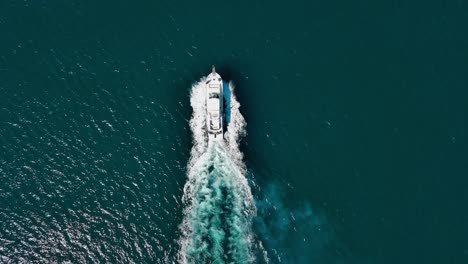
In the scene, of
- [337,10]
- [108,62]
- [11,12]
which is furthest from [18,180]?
[337,10]

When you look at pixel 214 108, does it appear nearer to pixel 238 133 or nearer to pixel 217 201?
pixel 238 133

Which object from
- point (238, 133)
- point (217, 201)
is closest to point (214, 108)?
point (238, 133)

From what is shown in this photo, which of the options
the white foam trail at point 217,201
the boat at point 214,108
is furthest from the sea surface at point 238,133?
the boat at point 214,108

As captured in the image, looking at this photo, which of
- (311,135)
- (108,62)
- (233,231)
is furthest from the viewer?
(108,62)

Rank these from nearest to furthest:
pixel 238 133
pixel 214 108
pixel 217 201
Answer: pixel 217 201
pixel 214 108
pixel 238 133

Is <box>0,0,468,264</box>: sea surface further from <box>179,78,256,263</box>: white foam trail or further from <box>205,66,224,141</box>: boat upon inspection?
<box>205,66,224,141</box>: boat

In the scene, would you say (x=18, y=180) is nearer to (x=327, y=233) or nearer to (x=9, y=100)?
(x=9, y=100)
